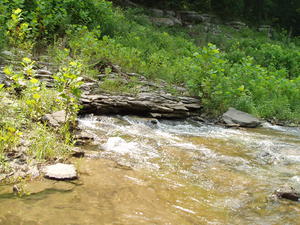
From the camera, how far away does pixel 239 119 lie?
7.59 m

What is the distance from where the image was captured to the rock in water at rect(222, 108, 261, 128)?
7.50m

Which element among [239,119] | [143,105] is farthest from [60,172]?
[239,119]

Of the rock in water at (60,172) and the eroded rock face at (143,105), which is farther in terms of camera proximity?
the eroded rock face at (143,105)

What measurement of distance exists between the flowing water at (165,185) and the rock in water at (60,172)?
0.30ft

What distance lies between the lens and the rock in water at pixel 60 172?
127 inches

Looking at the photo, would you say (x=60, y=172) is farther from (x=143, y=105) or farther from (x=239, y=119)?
(x=239, y=119)

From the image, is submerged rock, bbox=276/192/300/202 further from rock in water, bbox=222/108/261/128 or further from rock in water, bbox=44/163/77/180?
rock in water, bbox=222/108/261/128

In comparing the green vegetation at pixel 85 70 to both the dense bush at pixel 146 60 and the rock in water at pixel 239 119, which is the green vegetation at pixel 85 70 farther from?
the rock in water at pixel 239 119

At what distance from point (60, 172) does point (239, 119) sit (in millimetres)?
5296

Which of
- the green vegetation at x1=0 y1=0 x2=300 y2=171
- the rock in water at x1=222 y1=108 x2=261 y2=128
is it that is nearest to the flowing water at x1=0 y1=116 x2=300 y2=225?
the green vegetation at x1=0 y1=0 x2=300 y2=171

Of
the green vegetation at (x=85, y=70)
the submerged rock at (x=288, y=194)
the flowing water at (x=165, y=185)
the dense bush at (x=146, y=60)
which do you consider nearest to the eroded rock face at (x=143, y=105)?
the green vegetation at (x=85, y=70)

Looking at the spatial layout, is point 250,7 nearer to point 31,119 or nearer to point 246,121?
point 246,121

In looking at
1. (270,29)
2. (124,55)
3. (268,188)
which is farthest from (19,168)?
(270,29)

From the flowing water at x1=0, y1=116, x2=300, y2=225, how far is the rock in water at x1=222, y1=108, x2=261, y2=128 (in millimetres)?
1516
